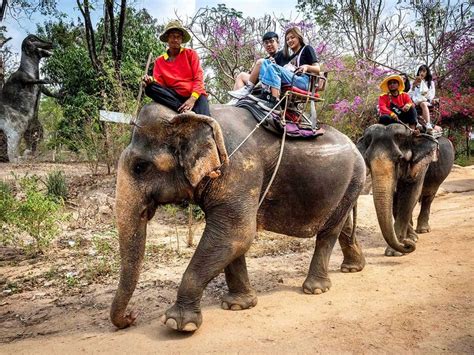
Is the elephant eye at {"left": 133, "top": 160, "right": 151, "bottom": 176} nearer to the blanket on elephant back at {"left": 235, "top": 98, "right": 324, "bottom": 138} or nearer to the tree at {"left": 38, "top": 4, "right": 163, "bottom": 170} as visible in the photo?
the blanket on elephant back at {"left": 235, "top": 98, "right": 324, "bottom": 138}

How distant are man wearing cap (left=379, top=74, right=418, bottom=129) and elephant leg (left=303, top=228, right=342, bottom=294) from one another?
107 inches

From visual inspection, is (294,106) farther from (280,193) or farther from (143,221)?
(143,221)

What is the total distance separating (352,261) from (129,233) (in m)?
3.06

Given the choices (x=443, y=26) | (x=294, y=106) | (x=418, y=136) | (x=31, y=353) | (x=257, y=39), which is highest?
(x=443, y=26)

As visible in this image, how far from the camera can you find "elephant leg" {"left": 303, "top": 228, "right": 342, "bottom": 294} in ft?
15.6

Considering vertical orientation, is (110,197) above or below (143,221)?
below

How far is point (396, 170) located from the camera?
6.36 meters

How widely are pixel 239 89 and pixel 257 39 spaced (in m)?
8.76

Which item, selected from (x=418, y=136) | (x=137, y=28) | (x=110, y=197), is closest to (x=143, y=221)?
(x=418, y=136)

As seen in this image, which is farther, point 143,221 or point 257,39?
point 257,39

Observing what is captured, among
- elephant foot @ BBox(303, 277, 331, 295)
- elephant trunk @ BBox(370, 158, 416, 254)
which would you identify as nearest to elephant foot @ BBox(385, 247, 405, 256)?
elephant trunk @ BBox(370, 158, 416, 254)

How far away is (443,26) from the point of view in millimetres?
18828

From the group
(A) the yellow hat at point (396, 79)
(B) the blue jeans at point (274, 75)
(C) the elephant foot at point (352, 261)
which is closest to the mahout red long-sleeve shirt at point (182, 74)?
(B) the blue jeans at point (274, 75)

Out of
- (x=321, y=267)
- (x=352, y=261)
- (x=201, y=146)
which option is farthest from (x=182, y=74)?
(x=352, y=261)
